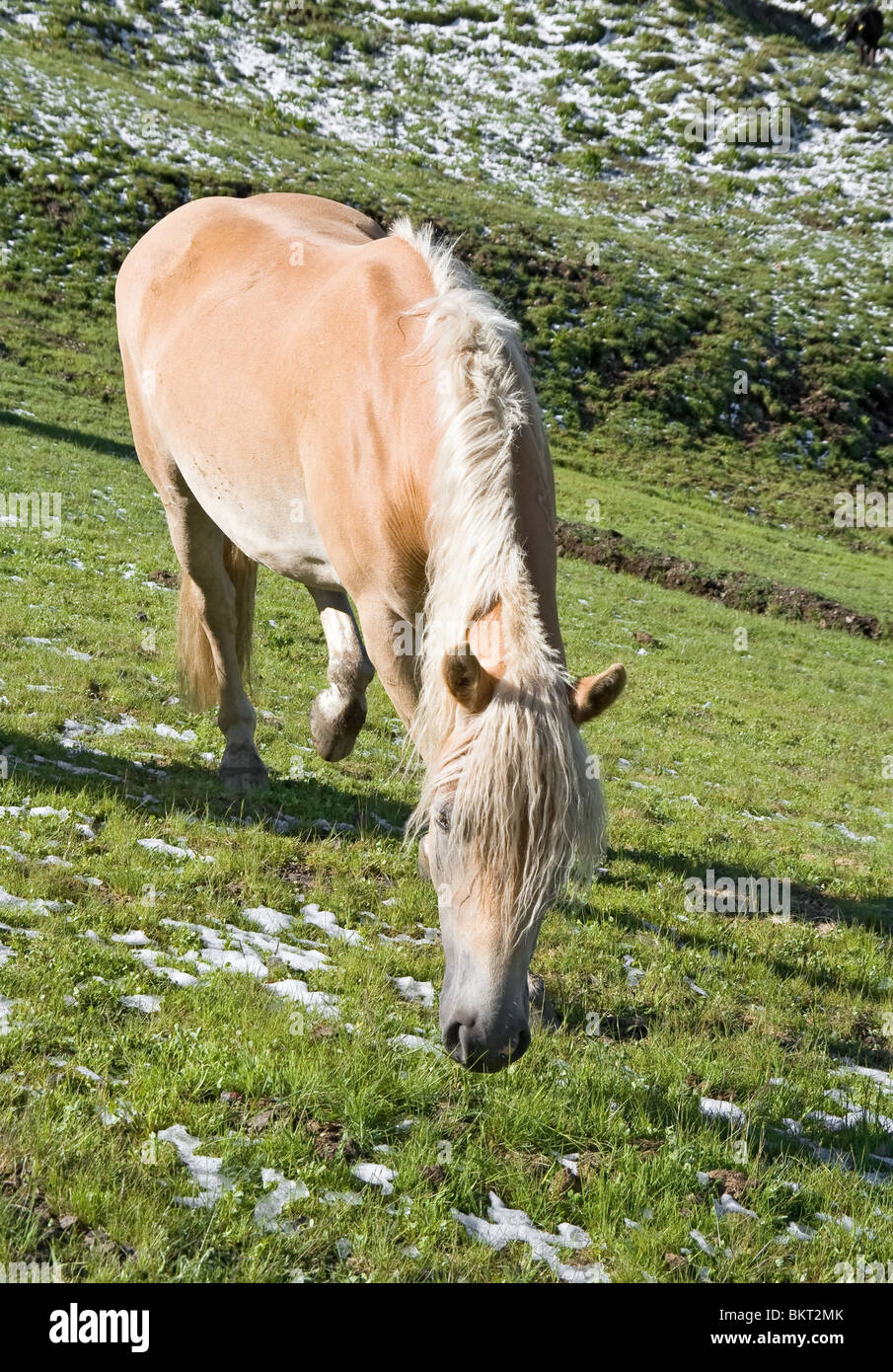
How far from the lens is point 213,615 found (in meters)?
7.26

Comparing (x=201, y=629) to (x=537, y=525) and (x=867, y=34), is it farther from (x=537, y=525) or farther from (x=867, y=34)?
(x=867, y=34)

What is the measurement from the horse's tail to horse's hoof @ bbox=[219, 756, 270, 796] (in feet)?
2.32

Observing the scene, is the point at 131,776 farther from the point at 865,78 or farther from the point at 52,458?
the point at 865,78

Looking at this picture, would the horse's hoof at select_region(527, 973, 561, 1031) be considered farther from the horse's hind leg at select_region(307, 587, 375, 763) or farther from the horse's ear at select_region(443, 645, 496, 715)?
the horse's hind leg at select_region(307, 587, 375, 763)

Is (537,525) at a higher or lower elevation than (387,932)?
higher

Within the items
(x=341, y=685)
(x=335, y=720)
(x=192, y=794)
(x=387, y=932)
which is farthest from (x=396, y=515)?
(x=192, y=794)

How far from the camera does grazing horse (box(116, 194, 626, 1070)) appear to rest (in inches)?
Result: 127

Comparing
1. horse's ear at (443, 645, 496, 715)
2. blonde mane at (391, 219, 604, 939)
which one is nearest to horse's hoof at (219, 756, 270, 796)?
blonde mane at (391, 219, 604, 939)

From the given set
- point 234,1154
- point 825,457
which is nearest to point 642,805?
point 234,1154

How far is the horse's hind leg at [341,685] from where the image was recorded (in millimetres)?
5984

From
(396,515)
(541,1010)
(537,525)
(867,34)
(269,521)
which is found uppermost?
(867,34)

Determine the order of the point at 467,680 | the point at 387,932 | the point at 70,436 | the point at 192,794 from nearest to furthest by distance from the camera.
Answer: the point at 467,680
the point at 387,932
the point at 192,794
the point at 70,436

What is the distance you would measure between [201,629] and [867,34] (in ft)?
230

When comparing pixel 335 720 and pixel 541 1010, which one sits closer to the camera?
pixel 541 1010
